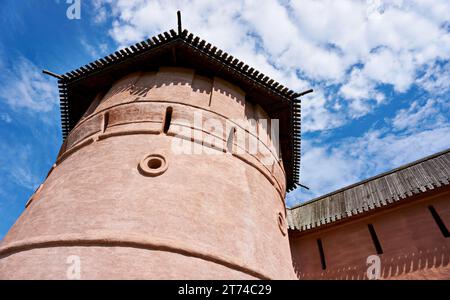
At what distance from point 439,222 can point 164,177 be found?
768 centimetres

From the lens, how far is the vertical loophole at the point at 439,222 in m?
8.11

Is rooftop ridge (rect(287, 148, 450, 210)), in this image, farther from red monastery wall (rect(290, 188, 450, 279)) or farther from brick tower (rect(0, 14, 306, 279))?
brick tower (rect(0, 14, 306, 279))

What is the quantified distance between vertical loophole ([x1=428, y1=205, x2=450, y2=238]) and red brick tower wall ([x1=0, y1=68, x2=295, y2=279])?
451 centimetres

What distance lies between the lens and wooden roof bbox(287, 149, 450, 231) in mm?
9281

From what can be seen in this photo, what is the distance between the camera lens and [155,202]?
4859mm

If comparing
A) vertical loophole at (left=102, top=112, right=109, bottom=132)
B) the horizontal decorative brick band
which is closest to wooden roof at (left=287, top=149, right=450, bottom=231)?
the horizontal decorative brick band

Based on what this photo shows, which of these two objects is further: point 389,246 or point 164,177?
point 389,246

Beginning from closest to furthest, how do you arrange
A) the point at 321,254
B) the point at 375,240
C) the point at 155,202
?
the point at 155,202, the point at 375,240, the point at 321,254

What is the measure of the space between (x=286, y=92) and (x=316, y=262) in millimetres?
5329

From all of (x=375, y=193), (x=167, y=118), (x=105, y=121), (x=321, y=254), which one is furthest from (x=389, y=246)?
(x=105, y=121)

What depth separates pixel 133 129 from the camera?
6324 millimetres

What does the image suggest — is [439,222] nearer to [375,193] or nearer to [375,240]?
[375,240]

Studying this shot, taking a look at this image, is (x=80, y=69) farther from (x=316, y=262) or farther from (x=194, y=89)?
(x=316, y=262)
